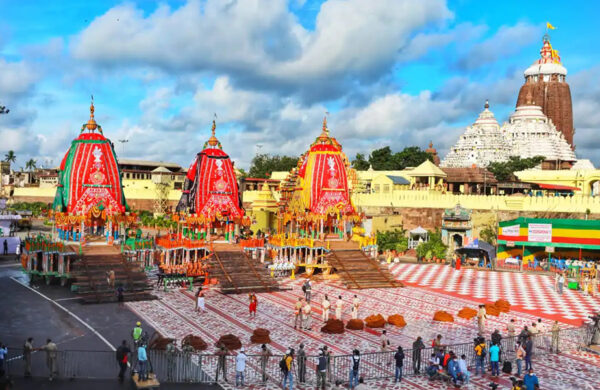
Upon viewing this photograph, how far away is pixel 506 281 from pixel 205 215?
1804 centimetres

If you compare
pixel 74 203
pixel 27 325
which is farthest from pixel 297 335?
pixel 74 203

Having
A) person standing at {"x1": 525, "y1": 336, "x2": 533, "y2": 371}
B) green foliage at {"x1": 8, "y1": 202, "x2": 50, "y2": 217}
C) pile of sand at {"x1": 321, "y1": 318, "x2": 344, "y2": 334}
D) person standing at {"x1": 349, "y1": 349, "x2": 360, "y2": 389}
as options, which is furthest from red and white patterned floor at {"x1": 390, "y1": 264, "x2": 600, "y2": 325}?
green foliage at {"x1": 8, "y1": 202, "x2": 50, "y2": 217}

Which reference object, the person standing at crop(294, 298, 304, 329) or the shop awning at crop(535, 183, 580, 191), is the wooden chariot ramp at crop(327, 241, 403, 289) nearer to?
the person standing at crop(294, 298, 304, 329)

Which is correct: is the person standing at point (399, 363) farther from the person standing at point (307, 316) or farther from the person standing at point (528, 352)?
the person standing at point (307, 316)

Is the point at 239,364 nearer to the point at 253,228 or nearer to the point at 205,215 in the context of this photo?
the point at 205,215

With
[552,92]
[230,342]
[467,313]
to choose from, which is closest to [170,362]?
[230,342]

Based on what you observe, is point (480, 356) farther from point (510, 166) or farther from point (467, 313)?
point (510, 166)

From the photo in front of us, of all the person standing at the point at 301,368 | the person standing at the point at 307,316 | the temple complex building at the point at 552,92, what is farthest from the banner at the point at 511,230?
the temple complex building at the point at 552,92

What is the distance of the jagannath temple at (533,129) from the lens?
7319cm

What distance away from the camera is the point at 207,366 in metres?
17.0

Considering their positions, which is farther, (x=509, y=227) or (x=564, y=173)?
(x=564, y=173)

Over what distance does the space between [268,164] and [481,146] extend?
33.7 m

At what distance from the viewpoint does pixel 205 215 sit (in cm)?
3247

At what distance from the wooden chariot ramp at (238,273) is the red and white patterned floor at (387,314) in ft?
2.63
